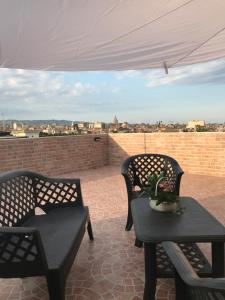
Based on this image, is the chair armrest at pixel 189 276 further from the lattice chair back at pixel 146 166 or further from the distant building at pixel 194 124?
the distant building at pixel 194 124

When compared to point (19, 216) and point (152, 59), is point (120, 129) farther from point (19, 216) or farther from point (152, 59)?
point (19, 216)

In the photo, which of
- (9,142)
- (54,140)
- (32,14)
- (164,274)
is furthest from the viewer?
(54,140)

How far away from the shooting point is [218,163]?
7504mm

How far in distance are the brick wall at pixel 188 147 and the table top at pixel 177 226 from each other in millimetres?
4996

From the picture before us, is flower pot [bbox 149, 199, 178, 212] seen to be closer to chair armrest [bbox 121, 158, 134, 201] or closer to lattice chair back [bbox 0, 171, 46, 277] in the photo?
chair armrest [bbox 121, 158, 134, 201]

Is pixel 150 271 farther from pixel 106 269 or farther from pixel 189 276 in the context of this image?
pixel 189 276

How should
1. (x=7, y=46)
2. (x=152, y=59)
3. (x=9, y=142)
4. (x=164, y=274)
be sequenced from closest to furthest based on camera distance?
1. (x=164, y=274)
2. (x=7, y=46)
3. (x=152, y=59)
4. (x=9, y=142)

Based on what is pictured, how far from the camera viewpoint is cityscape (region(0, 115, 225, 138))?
27.5ft

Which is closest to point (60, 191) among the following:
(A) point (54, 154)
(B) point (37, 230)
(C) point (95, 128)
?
(B) point (37, 230)

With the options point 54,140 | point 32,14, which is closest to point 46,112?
point 54,140

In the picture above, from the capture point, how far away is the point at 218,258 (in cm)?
226

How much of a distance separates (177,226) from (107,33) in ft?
7.80

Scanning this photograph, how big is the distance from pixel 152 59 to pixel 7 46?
228cm

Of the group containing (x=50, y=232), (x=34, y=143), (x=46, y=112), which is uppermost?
(x=46, y=112)
